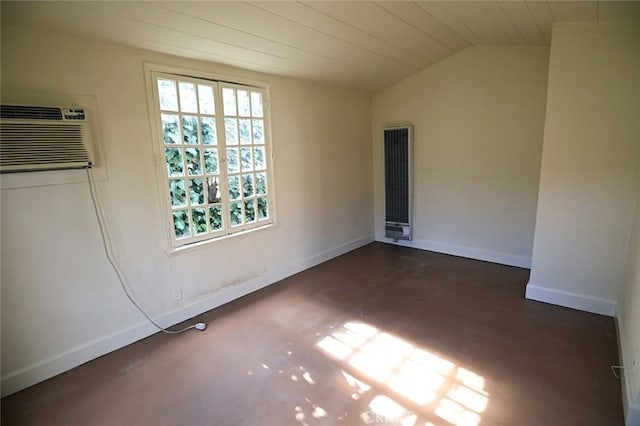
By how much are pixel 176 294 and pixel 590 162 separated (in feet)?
11.5

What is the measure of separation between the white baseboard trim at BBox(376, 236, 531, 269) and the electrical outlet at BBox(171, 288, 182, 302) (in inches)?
119

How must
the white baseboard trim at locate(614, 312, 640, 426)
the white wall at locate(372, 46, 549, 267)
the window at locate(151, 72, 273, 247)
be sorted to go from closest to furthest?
the white baseboard trim at locate(614, 312, 640, 426), the window at locate(151, 72, 273, 247), the white wall at locate(372, 46, 549, 267)

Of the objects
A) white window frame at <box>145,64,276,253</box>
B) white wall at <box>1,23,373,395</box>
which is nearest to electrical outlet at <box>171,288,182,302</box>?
white wall at <box>1,23,373,395</box>

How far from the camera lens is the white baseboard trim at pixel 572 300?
108 inches

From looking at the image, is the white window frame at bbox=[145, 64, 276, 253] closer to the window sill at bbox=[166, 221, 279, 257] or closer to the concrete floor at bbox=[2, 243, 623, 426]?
the window sill at bbox=[166, 221, 279, 257]

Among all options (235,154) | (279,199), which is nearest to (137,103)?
(235,154)

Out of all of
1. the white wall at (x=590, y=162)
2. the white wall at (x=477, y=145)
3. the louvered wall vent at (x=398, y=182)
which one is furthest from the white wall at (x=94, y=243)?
the white wall at (x=590, y=162)

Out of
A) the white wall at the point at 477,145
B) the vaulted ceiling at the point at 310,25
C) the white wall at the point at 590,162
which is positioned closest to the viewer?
the vaulted ceiling at the point at 310,25

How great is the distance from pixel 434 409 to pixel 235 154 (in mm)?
2530

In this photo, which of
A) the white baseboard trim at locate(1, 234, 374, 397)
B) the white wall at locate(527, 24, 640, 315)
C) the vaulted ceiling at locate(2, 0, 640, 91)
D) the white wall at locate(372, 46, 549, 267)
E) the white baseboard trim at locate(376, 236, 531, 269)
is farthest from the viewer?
the white baseboard trim at locate(376, 236, 531, 269)

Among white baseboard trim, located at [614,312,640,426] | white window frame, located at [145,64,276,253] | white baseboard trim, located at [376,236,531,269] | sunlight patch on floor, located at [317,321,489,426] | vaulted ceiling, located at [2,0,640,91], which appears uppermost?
vaulted ceiling, located at [2,0,640,91]

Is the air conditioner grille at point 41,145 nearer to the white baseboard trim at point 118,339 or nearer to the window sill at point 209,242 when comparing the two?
the window sill at point 209,242

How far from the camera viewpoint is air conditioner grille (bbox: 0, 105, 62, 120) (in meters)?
1.89

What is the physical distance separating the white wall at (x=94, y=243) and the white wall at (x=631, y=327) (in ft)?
9.34
